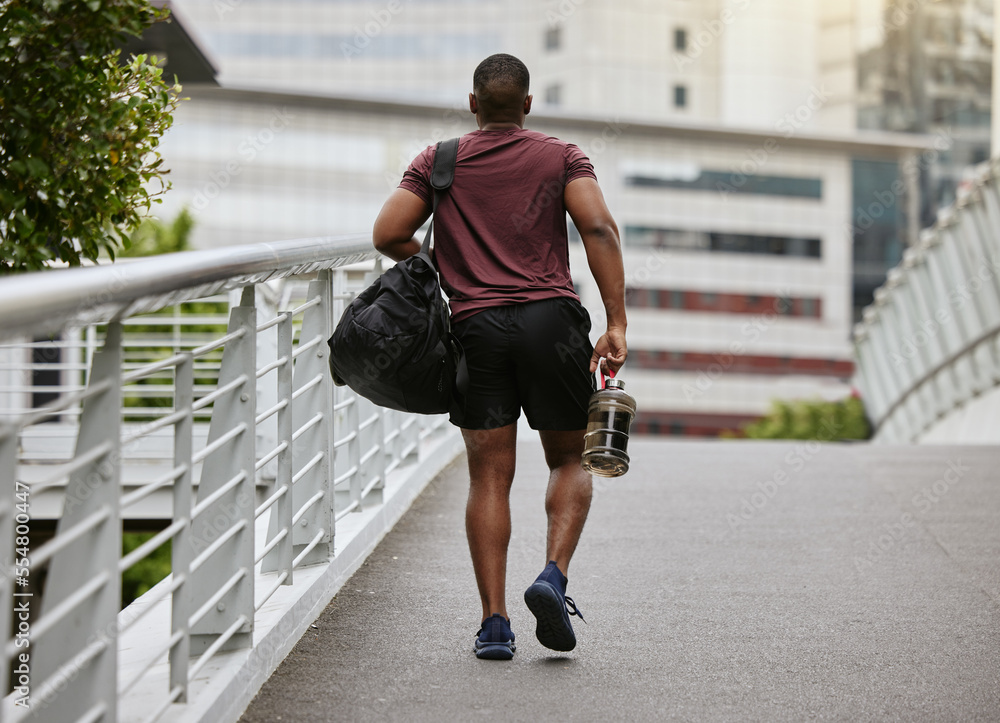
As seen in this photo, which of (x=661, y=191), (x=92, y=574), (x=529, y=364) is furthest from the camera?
(x=661, y=191)

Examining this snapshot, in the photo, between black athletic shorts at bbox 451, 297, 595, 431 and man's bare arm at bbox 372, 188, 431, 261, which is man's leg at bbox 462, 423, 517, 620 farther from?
man's bare arm at bbox 372, 188, 431, 261

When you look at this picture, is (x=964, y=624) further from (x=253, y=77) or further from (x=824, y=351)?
(x=253, y=77)

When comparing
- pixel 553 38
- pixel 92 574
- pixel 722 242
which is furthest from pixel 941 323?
pixel 553 38

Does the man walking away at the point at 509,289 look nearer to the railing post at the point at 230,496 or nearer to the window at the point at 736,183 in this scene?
the railing post at the point at 230,496

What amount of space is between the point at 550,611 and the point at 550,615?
1cm

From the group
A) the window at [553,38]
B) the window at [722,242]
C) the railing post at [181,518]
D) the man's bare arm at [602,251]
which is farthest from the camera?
the window at [553,38]

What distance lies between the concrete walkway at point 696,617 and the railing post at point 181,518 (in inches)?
12.8

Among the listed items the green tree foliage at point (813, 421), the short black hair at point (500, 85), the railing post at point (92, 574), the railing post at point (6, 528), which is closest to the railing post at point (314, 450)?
the short black hair at point (500, 85)

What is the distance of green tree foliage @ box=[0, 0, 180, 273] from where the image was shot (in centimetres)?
346

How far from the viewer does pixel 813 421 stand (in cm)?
5141

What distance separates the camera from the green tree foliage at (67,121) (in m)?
3.46

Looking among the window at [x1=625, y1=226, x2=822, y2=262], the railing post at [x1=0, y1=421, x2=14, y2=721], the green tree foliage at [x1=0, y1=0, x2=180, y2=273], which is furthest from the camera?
the window at [x1=625, y1=226, x2=822, y2=262]

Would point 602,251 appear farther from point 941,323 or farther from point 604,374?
point 941,323

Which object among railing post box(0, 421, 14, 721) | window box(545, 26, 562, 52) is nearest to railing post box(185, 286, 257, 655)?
railing post box(0, 421, 14, 721)
